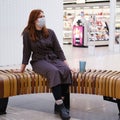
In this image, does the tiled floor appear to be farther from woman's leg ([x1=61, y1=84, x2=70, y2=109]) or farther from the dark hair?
the dark hair

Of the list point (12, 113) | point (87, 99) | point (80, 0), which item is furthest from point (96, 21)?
point (12, 113)

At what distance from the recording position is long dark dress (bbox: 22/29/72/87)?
147 inches

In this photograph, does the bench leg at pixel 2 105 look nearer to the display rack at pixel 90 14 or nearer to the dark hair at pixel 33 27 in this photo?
the dark hair at pixel 33 27

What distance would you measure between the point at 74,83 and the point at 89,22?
40.3 feet

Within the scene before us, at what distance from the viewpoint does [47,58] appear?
4.04 meters

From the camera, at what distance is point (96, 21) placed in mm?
17219

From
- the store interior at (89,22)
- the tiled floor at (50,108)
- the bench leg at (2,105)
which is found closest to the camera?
the tiled floor at (50,108)

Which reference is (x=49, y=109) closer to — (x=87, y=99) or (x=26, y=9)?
(x=87, y=99)

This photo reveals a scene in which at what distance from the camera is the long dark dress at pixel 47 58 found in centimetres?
374

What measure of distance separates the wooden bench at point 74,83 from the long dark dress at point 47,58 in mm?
160

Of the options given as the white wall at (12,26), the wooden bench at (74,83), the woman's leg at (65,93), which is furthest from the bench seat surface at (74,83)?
the white wall at (12,26)

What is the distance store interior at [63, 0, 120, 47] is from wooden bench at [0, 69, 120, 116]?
10.3 m

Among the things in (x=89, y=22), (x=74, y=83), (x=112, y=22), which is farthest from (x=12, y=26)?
(x=89, y=22)

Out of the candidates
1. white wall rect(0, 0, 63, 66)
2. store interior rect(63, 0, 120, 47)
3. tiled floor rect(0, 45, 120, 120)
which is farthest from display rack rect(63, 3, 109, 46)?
tiled floor rect(0, 45, 120, 120)
